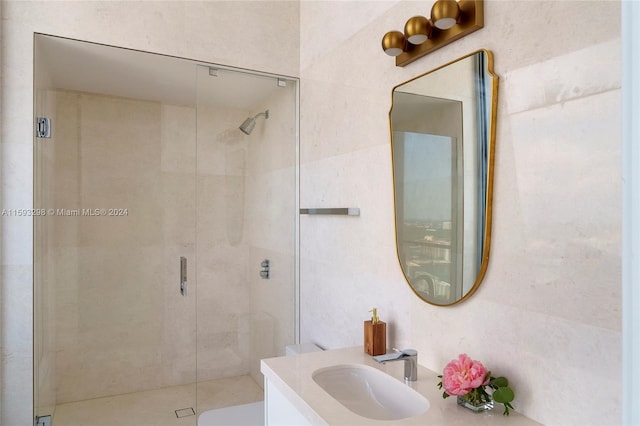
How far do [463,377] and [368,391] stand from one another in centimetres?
50

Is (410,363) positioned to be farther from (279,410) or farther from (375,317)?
(279,410)

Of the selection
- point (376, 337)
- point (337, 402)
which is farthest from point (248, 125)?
point (337, 402)

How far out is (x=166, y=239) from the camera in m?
2.58

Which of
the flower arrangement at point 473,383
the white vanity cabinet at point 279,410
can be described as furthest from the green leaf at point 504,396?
the white vanity cabinet at point 279,410

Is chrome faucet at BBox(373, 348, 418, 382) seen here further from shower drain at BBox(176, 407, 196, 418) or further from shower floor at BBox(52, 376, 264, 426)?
shower drain at BBox(176, 407, 196, 418)

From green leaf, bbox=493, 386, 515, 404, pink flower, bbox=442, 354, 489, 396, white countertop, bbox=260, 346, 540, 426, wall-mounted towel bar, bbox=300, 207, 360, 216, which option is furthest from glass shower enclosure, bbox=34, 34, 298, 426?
green leaf, bbox=493, 386, 515, 404

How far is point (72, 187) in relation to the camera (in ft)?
7.73

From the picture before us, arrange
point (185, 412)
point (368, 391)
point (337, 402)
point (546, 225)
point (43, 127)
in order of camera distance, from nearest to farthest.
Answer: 1. point (546, 225)
2. point (337, 402)
3. point (368, 391)
4. point (43, 127)
5. point (185, 412)

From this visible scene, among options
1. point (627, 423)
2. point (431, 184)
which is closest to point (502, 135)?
point (431, 184)

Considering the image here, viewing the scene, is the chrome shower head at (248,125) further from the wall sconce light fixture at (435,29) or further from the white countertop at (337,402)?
the white countertop at (337,402)

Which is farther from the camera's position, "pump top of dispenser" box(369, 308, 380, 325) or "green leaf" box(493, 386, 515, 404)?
"pump top of dispenser" box(369, 308, 380, 325)

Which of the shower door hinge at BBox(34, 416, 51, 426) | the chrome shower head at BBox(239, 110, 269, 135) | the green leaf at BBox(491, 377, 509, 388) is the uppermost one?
the chrome shower head at BBox(239, 110, 269, 135)

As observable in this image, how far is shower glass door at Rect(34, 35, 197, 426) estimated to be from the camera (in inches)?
91.3

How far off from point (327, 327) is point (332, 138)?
1008 mm
